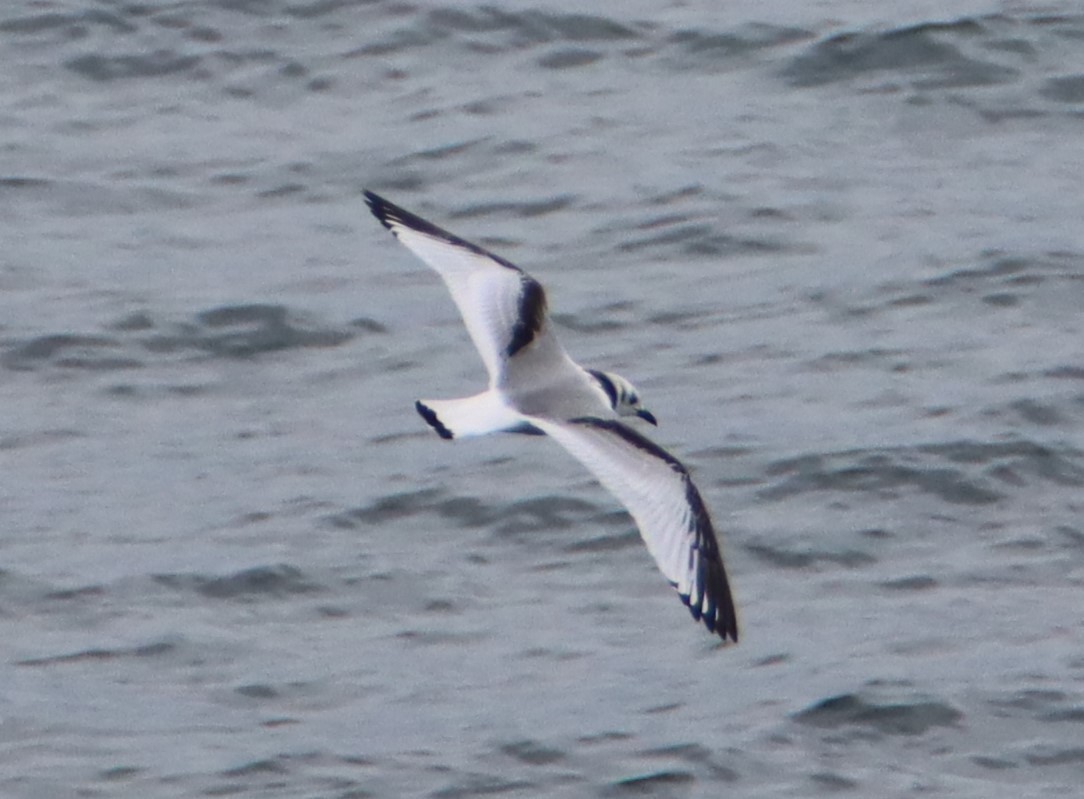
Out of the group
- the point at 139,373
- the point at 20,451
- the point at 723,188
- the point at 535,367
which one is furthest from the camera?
the point at 723,188

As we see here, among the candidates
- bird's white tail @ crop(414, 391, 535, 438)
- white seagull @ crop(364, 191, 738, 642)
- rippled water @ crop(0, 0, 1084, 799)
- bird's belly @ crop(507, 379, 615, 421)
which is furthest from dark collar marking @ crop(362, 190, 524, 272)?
rippled water @ crop(0, 0, 1084, 799)

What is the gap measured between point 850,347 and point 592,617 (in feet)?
8.97

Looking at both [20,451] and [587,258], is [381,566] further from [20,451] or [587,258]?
[587,258]

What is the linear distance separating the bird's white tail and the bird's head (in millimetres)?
525

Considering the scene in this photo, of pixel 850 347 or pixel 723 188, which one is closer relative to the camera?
pixel 850 347

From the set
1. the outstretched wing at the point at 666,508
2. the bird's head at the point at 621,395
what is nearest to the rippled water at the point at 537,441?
the bird's head at the point at 621,395

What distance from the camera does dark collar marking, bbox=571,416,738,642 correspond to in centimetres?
743

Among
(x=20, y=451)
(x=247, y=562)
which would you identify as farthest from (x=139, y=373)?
(x=247, y=562)

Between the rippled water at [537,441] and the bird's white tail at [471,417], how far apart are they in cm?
107

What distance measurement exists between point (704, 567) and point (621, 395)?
1264 millimetres

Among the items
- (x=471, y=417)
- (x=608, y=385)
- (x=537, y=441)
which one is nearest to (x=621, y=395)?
(x=608, y=385)

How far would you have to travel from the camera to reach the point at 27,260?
12125 millimetres

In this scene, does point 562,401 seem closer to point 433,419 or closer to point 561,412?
point 561,412

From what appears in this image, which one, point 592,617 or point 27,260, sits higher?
point 27,260
